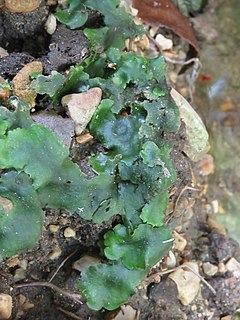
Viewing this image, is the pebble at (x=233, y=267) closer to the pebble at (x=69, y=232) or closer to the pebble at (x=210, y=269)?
the pebble at (x=210, y=269)

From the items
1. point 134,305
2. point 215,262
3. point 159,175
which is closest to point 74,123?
point 159,175

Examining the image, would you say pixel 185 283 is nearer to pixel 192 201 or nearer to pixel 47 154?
pixel 192 201

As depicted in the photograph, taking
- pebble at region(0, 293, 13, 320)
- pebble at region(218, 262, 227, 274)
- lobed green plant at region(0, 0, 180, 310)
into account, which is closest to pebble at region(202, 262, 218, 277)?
pebble at region(218, 262, 227, 274)

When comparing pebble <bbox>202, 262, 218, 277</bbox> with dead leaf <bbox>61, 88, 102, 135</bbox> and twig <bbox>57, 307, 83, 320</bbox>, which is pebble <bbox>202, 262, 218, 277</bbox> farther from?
dead leaf <bbox>61, 88, 102, 135</bbox>

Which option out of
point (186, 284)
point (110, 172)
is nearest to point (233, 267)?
point (186, 284)

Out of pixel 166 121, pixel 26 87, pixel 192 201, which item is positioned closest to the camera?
pixel 26 87

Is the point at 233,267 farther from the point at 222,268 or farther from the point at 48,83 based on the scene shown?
the point at 48,83

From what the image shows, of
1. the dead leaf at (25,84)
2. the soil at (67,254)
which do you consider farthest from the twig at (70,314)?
the dead leaf at (25,84)
